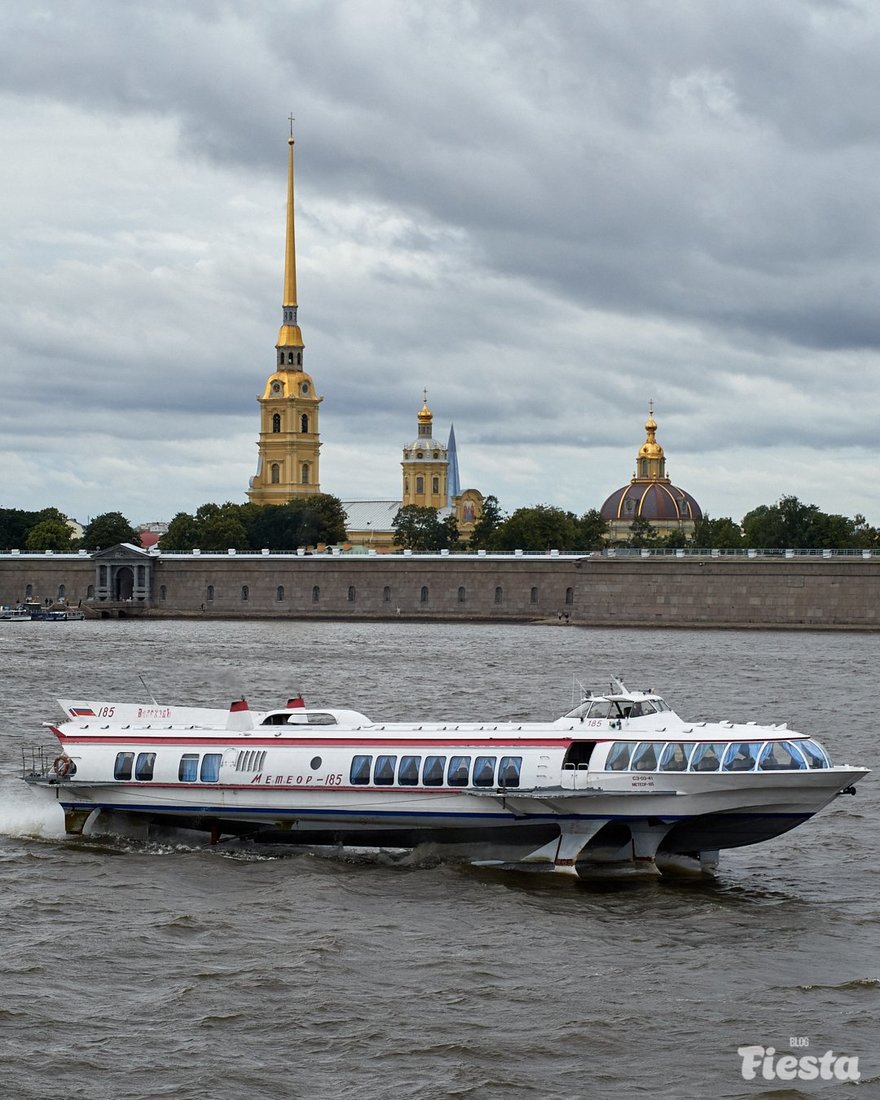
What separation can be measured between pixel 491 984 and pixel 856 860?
8.79m

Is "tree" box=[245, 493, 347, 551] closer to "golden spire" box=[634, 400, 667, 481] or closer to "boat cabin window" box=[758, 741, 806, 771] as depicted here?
"golden spire" box=[634, 400, 667, 481]

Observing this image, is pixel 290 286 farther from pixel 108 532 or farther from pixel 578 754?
pixel 578 754

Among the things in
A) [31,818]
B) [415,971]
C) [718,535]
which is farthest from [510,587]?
[415,971]

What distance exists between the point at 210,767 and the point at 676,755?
22.2 ft

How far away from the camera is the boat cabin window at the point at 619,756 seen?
938 inches

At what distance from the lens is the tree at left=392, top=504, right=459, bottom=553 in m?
155

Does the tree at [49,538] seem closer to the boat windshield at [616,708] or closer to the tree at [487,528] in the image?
the tree at [487,528]

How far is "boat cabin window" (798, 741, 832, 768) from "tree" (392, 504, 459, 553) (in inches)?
5049

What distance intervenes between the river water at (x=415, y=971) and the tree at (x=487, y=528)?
10896 cm

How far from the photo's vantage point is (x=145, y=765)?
26.3m

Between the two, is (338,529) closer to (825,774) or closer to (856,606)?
(856,606)

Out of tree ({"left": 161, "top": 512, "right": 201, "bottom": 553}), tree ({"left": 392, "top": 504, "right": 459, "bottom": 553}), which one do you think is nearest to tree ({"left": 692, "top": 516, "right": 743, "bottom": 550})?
tree ({"left": 392, "top": 504, "right": 459, "bottom": 553})

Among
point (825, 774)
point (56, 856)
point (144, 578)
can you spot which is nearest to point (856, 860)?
point (825, 774)

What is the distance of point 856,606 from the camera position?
96.6 metres
